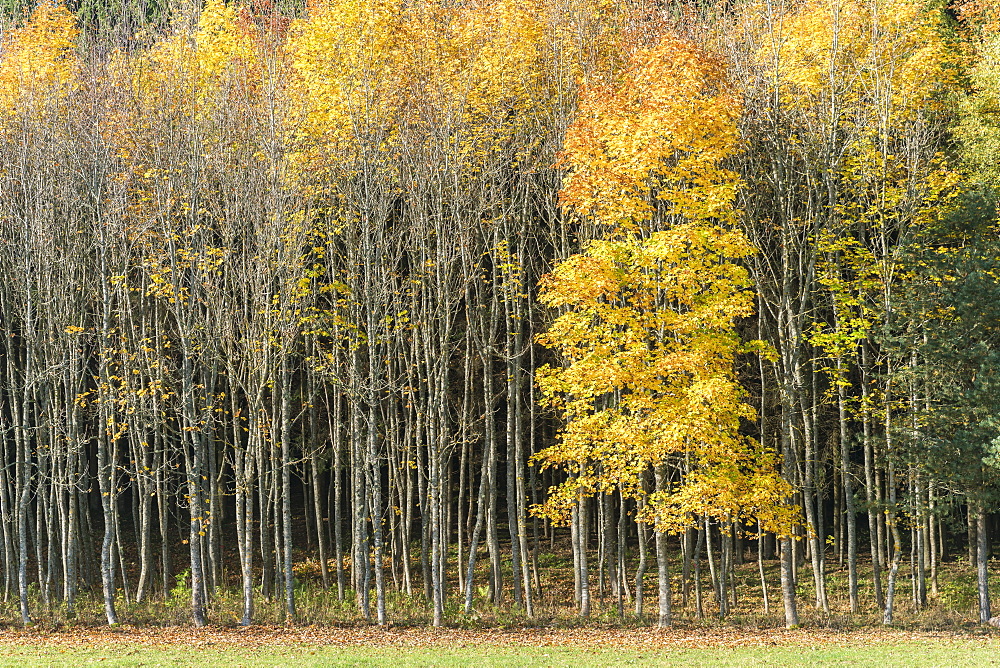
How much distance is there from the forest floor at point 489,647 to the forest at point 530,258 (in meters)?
1.02

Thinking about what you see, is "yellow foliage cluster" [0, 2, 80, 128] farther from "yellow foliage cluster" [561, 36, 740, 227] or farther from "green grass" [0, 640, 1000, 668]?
"yellow foliage cluster" [561, 36, 740, 227]

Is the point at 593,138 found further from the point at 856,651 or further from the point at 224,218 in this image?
the point at 856,651

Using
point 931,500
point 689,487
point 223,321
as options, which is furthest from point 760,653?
point 223,321

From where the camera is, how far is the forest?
17.4 metres

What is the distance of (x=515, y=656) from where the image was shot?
Result: 50.1 feet

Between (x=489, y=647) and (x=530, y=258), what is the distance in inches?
352

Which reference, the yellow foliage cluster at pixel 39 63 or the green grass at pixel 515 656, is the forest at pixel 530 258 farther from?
the green grass at pixel 515 656

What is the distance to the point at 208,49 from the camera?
25.2m

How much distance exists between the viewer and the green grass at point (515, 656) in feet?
46.8

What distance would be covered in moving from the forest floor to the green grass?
0.02 m

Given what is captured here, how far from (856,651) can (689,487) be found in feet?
12.0

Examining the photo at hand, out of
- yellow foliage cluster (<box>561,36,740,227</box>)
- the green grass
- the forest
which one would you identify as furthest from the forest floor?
yellow foliage cluster (<box>561,36,740,227</box>)

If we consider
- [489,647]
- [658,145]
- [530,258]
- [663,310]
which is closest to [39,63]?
[530,258]

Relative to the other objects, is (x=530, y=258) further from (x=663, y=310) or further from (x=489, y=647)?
(x=489, y=647)
